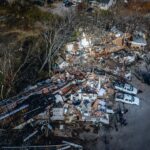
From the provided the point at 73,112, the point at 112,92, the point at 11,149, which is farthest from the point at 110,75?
the point at 11,149

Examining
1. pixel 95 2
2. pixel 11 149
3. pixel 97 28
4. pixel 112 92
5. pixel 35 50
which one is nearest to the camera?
pixel 11 149

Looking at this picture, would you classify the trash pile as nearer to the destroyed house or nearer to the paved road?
the paved road

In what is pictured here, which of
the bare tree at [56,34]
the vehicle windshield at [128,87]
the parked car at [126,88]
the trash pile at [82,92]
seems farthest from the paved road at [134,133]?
the bare tree at [56,34]

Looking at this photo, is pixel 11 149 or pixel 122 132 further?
pixel 122 132

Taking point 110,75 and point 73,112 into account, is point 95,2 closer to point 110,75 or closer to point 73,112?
point 110,75

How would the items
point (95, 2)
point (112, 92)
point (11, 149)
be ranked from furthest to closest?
point (95, 2) < point (112, 92) < point (11, 149)

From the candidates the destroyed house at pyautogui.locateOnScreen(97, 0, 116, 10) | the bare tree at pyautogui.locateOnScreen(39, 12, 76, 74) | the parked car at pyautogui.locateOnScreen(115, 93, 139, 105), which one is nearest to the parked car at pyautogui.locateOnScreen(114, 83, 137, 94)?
A: the parked car at pyautogui.locateOnScreen(115, 93, 139, 105)

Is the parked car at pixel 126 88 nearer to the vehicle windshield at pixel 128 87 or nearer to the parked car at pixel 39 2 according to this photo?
the vehicle windshield at pixel 128 87
